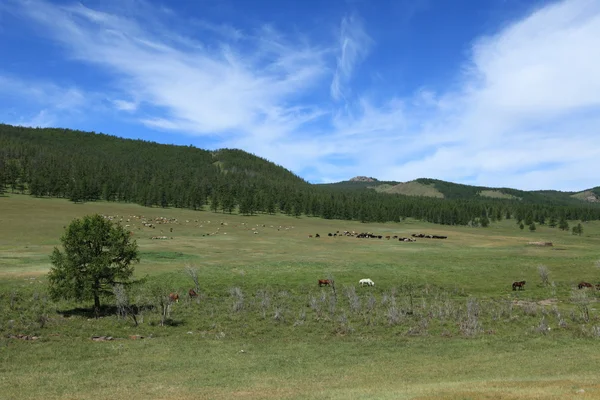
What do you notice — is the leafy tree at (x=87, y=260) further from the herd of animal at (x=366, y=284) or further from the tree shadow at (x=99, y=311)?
the herd of animal at (x=366, y=284)

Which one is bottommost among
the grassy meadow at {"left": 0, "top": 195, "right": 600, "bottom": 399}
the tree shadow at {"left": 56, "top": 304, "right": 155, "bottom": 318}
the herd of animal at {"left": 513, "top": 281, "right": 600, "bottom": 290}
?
the tree shadow at {"left": 56, "top": 304, "right": 155, "bottom": 318}

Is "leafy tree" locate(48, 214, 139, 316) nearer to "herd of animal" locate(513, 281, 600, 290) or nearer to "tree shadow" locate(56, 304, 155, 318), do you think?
"tree shadow" locate(56, 304, 155, 318)

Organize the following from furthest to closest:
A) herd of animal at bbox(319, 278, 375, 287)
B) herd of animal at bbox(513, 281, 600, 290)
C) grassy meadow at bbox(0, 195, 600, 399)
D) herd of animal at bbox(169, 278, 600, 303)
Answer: herd of animal at bbox(319, 278, 375, 287) → herd of animal at bbox(513, 281, 600, 290) → herd of animal at bbox(169, 278, 600, 303) → grassy meadow at bbox(0, 195, 600, 399)

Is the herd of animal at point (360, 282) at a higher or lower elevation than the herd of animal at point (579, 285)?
lower

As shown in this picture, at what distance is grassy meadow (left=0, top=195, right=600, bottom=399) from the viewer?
1730 cm

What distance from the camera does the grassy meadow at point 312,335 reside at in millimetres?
17297

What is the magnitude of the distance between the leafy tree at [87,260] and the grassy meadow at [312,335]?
6.83 ft

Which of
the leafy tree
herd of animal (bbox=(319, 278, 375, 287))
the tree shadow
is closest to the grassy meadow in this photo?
the tree shadow

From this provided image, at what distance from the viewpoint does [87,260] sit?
115ft

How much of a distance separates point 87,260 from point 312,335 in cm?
2042

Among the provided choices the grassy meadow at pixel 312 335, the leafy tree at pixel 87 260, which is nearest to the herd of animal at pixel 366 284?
the grassy meadow at pixel 312 335

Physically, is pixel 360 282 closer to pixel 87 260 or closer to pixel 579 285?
pixel 579 285

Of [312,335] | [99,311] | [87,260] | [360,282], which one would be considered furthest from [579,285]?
[87,260]

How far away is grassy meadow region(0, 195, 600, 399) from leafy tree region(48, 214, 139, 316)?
2083 mm
